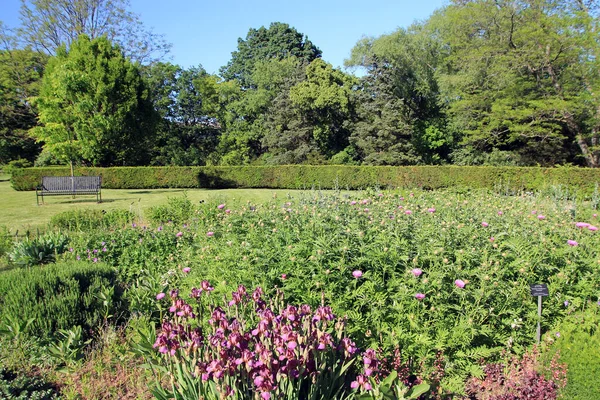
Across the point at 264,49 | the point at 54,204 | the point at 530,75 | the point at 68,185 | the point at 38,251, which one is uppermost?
the point at 264,49

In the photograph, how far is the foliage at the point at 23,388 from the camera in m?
2.46

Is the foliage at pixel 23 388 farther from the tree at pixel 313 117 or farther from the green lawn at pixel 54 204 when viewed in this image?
the tree at pixel 313 117

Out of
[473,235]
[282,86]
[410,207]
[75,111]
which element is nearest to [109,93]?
[75,111]

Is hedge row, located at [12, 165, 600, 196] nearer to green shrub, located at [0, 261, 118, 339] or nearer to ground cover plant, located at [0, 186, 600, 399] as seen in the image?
ground cover plant, located at [0, 186, 600, 399]

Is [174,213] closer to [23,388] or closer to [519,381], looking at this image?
[23,388]

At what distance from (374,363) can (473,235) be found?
2.12 metres

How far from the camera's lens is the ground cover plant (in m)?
2.74

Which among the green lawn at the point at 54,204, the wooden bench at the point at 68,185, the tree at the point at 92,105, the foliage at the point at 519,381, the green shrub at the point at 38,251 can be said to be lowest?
the foliage at the point at 519,381

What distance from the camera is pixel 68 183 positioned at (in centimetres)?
1417

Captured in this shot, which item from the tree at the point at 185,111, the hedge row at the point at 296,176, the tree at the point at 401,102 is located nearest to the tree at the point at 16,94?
the tree at the point at 185,111

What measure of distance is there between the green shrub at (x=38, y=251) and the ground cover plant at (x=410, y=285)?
62.6 inches

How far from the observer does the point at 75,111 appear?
52.6 feet

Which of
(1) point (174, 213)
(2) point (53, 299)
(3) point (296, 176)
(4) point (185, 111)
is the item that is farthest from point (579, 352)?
(4) point (185, 111)

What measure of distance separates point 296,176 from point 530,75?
38.3 ft
